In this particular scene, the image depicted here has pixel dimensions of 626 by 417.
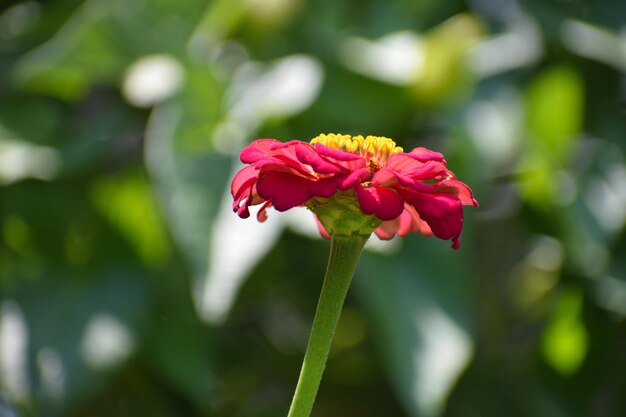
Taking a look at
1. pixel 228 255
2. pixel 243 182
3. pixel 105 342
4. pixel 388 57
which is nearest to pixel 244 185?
pixel 243 182

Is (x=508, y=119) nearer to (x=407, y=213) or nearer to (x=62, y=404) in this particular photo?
(x=62, y=404)

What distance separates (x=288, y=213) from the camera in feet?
3.14

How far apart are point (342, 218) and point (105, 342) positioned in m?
0.72

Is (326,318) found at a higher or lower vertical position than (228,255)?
higher

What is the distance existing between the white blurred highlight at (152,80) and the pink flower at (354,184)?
30.5 inches

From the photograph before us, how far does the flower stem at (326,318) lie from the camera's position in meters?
0.26

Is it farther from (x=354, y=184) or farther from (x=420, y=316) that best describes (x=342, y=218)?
(x=420, y=316)

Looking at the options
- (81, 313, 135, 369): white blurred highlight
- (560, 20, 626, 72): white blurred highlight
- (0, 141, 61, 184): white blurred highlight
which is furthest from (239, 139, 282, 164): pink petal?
(560, 20, 626, 72): white blurred highlight

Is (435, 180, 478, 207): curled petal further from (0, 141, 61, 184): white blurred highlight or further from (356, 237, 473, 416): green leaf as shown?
(0, 141, 61, 184): white blurred highlight

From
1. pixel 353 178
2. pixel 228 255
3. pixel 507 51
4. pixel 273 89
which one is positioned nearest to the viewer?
pixel 353 178

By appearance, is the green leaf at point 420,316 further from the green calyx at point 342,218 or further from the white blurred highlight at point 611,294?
the green calyx at point 342,218

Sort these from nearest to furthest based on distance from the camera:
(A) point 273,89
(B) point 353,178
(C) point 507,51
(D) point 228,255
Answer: (B) point 353,178
(D) point 228,255
(A) point 273,89
(C) point 507,51

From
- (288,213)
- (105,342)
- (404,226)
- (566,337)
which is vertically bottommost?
(566,337)

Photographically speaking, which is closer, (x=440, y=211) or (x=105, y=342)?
(x=440, y=211)
